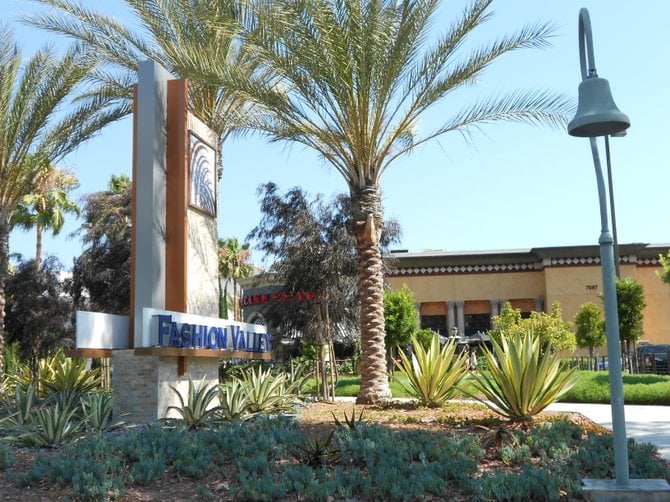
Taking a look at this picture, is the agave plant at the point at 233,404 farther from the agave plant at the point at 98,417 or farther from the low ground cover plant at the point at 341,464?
the low ground cover plant at the point at 341,464

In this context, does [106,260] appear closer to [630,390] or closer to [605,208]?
[630,390]

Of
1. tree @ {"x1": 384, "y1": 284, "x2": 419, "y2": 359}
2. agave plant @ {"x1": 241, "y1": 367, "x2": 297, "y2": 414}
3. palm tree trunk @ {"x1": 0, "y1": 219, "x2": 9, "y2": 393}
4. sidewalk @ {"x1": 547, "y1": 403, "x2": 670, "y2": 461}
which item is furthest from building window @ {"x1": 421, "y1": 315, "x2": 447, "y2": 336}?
agave plant @ {"x1": 241, "y1": 367, "x2": 297, "y2": 414}

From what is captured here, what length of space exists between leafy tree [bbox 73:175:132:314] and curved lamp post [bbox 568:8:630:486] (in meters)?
20.9

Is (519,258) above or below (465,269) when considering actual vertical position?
above

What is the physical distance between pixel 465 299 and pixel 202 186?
32234 millimetres

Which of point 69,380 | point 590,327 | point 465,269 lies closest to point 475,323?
point 465,269

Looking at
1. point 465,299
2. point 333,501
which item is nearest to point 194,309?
point 333,501

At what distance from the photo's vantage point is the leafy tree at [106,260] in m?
26.3

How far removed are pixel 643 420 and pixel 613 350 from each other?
8.22m

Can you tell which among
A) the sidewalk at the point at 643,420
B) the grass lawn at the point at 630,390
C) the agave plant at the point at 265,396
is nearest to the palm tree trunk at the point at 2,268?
the agave plant at the point at 265,396

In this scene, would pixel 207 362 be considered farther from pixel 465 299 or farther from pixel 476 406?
pixel 465 299

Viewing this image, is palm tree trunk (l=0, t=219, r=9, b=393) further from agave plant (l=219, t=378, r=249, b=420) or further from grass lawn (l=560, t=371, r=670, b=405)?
grass lawn (l=560, t=371, r=670, b=405)

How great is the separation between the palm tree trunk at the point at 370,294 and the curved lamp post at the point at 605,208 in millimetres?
8253

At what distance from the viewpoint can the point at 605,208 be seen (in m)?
7.43
